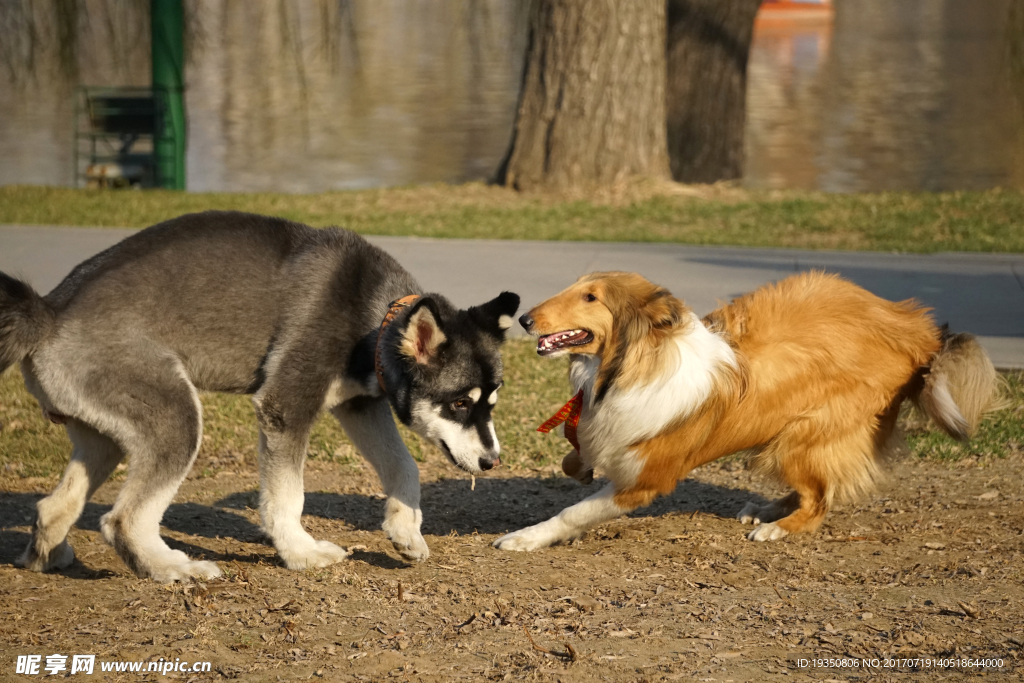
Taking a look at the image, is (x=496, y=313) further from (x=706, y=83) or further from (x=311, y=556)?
(x=706, y=83)

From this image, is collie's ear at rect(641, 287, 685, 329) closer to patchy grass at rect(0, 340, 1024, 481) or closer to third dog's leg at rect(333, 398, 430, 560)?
third dog's leg at rect(333, 398, 430, 560)

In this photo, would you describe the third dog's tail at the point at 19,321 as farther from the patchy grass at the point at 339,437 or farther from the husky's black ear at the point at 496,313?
the patchy grass at the point at 339,437

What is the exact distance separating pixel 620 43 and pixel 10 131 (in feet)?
51.7

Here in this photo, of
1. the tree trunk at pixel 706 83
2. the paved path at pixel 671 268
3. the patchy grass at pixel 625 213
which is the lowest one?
the paved path at pixel 671 268

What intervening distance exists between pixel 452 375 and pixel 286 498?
0.99 m

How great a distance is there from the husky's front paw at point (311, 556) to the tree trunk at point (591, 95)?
1011 cm

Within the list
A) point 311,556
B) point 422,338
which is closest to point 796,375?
point 422,338

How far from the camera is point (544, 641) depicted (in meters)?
4.41

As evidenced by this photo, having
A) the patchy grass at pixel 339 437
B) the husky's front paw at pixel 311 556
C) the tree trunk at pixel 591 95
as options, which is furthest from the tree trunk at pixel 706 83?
the husky's front paw at pixel 311 556

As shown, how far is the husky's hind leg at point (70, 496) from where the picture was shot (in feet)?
16.8

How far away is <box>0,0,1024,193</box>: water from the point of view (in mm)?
8602

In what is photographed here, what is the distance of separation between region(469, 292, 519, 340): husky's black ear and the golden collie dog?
164 mm

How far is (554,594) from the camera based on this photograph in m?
4.97

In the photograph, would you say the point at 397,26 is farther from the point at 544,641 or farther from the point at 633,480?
the point at 544,641
